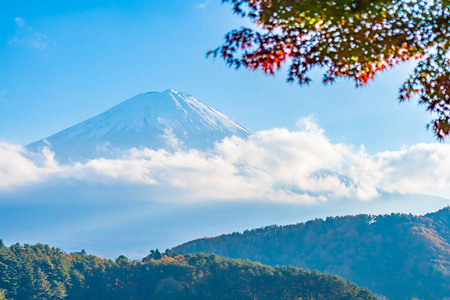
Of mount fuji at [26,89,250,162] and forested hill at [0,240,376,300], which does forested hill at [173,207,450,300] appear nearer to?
forested hill at [0,240,376,300]

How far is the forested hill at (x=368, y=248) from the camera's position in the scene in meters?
51.8

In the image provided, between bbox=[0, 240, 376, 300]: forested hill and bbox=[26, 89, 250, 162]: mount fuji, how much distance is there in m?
125

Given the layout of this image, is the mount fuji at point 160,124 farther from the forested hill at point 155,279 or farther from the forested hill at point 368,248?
the forested hill at point 155,279

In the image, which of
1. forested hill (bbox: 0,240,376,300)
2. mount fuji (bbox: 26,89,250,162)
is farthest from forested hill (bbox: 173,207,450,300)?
mount fuji (bbox: 26,89,250,162)

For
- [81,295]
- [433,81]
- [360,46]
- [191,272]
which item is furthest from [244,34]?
[81,295]

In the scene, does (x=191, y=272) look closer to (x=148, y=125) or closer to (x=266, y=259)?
(x=266, y=259)

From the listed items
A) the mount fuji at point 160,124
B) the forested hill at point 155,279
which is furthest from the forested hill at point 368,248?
the mount fuji at point 160,124

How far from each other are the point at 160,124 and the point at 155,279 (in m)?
136

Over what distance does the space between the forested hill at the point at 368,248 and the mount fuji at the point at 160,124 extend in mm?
99398

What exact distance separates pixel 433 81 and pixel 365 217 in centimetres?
6540

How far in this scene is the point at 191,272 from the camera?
130 feet

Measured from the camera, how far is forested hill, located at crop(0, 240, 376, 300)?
111 ft

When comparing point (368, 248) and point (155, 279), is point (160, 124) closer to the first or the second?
point (368, 248)

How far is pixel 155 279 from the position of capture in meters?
41.4
